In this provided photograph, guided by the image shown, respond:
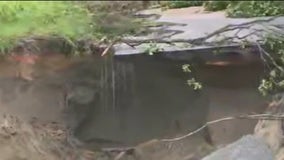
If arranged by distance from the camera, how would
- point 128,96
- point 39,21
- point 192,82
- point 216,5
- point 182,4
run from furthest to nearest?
point 182,4 → point 216,5 → point 39,21 → point 128,96 → point 192,82

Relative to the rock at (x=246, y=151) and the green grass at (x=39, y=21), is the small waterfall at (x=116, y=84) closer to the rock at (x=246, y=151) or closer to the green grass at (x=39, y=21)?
the green grass at (x=39, y=21)

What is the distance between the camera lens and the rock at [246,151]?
3516mm

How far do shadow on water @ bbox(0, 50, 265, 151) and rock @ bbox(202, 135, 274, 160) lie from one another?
9.9 inches

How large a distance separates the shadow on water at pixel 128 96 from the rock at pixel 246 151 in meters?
0.25

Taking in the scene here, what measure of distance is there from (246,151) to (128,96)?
33.1 inches

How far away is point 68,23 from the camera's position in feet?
15.0

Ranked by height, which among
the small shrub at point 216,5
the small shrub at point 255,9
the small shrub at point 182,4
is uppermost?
the small shrub at point 255,9

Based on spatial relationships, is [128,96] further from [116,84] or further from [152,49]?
[152,49]

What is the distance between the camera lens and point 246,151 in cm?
353

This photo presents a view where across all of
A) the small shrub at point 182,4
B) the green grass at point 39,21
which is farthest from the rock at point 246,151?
the small shrub at point 182,4

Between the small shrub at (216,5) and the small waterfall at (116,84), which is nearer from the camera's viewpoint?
the small waterfall at (116,84)

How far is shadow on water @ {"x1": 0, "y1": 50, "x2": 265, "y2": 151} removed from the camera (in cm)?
386

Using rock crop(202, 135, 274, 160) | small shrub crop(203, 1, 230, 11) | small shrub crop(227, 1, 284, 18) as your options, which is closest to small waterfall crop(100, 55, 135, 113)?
rock crop(202, 135, 274, 160)

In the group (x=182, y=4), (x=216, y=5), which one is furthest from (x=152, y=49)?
(x=182, y=4)
